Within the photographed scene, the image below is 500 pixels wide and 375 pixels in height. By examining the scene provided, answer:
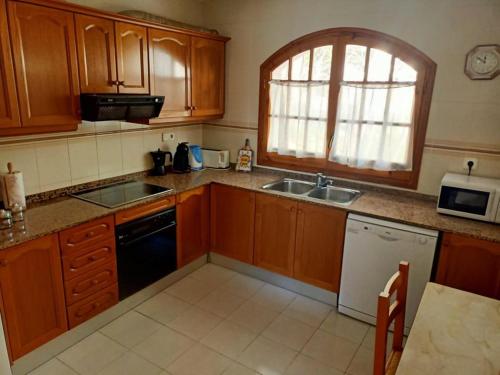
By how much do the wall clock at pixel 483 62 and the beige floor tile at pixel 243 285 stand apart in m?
2.19

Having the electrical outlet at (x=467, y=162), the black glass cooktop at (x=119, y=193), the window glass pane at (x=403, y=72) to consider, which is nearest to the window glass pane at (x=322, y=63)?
the window glass pane at (x=403, y=72)

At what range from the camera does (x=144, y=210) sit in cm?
254

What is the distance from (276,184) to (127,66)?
148 centimetres

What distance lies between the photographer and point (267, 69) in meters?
3.21

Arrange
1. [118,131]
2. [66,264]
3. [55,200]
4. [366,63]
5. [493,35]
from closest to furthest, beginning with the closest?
[66,264], [493,35], [55,200], [366,63], [118,131]

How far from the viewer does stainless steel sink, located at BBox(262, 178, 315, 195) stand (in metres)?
3.11

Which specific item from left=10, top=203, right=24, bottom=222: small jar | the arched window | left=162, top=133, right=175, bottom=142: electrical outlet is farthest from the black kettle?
left=10, top=203, right=24, bottom=222: small jar

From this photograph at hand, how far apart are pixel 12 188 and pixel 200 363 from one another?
154 centimetres

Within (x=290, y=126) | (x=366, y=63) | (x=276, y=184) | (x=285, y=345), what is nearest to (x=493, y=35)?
(x=366, y=63)

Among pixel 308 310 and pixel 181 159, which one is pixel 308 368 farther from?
pixel 181 159

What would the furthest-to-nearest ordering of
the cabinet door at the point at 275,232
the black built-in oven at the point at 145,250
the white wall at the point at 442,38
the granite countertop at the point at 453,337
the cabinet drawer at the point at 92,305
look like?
the cabinet door at the point at 275,232 < the black built-in oven at the point at 145,250 < the white wall at the point at 442,38 < the cabinet drawer at the point at 92,305 < the granite countertop at the point at 453,337

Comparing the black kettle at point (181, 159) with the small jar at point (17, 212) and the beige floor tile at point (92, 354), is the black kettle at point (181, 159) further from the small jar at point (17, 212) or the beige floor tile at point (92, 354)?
the beige floor tile at point (92, 354)

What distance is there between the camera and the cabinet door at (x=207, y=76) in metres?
3.10

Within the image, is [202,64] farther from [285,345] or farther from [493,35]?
[285,345]
